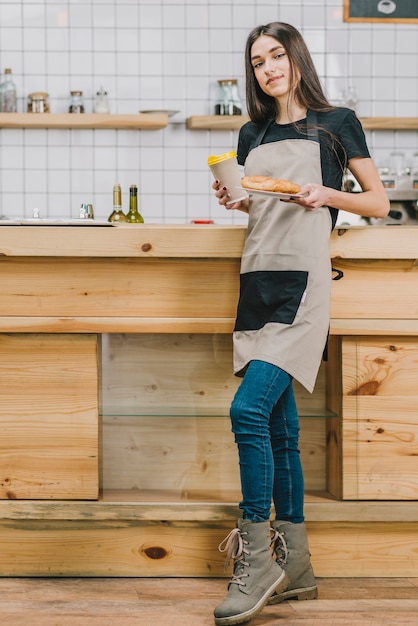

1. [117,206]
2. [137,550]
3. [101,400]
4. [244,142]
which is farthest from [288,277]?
[117,206]

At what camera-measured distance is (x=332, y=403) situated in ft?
8.41

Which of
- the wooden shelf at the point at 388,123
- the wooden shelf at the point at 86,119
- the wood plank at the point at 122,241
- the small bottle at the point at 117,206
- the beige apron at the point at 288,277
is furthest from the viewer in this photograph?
the wooden shelf at the point at 388,123

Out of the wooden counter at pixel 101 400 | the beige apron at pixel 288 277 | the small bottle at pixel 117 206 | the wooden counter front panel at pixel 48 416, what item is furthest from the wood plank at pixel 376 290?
the small bottle at pixel 117 206

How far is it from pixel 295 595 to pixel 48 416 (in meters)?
0.85

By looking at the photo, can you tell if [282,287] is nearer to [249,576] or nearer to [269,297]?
[269,297]

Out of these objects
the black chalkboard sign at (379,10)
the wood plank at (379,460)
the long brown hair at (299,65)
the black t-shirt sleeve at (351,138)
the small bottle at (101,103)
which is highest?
the black chalkboard sign at (379,10)

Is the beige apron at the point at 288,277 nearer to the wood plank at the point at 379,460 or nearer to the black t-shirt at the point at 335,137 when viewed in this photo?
the black t-shirt at the point at 335,137

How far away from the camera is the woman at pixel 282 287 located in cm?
218

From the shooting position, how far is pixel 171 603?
227cm

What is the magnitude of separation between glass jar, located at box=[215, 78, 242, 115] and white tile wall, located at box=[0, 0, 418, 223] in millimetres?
140

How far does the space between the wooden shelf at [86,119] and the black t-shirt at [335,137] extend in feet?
6.59

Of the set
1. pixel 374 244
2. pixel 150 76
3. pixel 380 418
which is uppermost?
pixel 150 76

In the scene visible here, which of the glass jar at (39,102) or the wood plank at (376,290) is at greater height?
the glass jar at (39,102)

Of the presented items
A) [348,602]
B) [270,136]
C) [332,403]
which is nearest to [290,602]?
[348,602]
